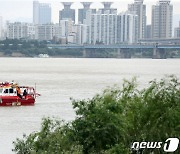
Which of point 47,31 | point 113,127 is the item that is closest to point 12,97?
point 113,127

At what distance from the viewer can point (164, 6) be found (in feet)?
567

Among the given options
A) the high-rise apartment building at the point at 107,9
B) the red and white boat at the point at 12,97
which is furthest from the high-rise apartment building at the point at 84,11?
the red and white boat at the point at 12,97

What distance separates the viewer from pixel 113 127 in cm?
1293

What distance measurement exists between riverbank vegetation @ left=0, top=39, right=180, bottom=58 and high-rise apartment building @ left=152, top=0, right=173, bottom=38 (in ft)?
81.5

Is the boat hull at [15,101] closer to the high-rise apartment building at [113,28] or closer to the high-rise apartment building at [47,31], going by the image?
the high-rise apartment building at [113,28]

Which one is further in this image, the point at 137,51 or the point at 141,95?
the point at 137,51

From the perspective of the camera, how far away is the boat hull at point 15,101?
1382 inches

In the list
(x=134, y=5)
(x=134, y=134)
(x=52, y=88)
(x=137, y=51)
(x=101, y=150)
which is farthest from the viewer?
→ (x=134, y=5)

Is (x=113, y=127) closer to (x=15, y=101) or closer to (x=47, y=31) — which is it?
(x=15, y=101)

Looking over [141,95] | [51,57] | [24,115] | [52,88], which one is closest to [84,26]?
[51,57]

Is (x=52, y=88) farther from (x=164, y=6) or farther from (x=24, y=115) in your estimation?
(x=164, y=6)

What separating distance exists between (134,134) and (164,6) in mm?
161058

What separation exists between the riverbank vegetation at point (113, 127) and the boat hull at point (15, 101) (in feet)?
68.0

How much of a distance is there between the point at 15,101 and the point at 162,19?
13676 centimetres
